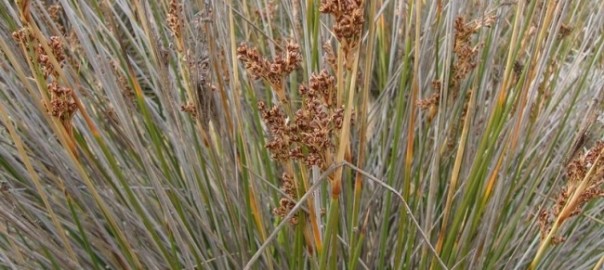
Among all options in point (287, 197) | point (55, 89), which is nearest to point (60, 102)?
point (55, 89)

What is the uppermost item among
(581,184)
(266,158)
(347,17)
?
(347,17)

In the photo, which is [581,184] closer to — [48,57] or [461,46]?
[461,46]

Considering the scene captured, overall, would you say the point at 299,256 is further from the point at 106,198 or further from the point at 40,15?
the point at 40,15

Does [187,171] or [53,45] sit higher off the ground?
[53,45]

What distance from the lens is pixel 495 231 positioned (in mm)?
1265

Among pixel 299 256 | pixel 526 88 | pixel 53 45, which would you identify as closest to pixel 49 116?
pixel 53 45

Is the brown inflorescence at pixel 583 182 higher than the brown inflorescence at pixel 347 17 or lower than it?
lower

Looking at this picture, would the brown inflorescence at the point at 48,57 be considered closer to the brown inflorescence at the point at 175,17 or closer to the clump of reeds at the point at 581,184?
the brown inflorescence at the point at 175,17

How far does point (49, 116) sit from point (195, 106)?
0.86 ft

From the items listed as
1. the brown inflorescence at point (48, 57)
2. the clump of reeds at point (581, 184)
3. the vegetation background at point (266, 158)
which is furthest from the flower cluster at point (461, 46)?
the brown inflorescence at point (48, 57)

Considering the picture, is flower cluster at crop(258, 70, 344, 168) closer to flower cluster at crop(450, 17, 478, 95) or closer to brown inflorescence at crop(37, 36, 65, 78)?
brown inflorescence at crop(37, 36, 65, 78)

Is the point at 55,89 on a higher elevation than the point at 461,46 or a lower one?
higher

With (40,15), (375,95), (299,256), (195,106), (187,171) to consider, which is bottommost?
(375,95)

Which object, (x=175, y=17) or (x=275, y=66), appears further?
(x=175, y=17)
